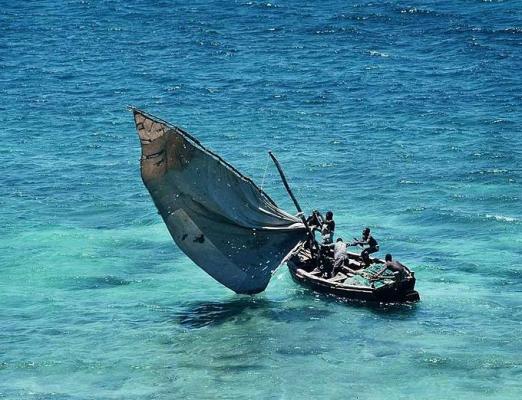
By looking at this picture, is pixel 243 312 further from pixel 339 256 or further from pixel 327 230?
pixel 327 230

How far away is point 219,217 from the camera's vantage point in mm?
41312

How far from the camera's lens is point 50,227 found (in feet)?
171

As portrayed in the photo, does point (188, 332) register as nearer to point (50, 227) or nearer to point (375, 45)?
point (50, 227)

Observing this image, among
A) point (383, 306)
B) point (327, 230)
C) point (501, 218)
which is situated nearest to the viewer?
point (383, 306)

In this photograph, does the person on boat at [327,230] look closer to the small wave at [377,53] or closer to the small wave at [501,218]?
the small wave at [501,218]

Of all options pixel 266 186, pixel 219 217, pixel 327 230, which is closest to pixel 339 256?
pixel 327 230

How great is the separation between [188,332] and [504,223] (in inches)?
682

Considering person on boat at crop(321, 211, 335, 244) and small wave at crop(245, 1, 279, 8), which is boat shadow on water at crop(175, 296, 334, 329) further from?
small wave at crop(245, 1, 279, 8)

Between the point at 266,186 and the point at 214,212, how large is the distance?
16.6 meters

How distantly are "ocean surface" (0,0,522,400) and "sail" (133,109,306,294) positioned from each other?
5.71 ft

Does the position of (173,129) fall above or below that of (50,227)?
above

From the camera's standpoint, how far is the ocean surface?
3738 centimetres

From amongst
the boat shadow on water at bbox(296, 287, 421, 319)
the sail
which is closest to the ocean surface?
the boat shadow on water at bbox(296, 287, 421, 319)

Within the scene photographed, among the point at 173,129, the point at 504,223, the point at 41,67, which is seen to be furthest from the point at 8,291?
the point at 41,67
